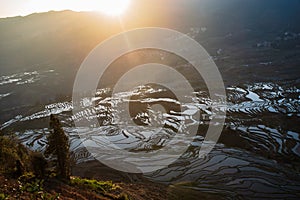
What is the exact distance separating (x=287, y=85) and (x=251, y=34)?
3138 inches

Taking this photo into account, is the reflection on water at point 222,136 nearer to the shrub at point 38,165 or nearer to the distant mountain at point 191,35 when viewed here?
the shrub at point 38,165

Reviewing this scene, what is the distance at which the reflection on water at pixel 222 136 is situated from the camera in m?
32.0

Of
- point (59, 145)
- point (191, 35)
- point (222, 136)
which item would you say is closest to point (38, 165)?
point (59, 145)

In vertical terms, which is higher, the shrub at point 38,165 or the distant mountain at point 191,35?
the distant mountain at point 191,35

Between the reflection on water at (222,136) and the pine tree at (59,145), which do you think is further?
the reflection on water at (222,136)

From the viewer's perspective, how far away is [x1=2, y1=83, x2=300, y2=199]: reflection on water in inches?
1258

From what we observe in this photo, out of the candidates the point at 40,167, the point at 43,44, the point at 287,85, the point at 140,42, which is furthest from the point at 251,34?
the point at 40,167

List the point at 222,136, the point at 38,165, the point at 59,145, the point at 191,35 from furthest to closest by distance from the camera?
the point at 191,35 → the point at 222,136 → the point at 59,145 → the point at 38,165

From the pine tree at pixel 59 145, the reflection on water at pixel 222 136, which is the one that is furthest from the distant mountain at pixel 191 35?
the pine tree at pixel 59 145

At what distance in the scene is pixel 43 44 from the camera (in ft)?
523

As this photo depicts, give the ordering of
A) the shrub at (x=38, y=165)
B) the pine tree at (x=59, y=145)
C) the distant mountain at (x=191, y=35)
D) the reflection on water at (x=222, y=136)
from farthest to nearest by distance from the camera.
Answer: the distant mountain at (x=191, y=35), the reflection on water at (x=222, y=136), the pine tree at (x=59, y=145), the shrub at (x=38, y=165)

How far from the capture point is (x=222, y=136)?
1761 inches

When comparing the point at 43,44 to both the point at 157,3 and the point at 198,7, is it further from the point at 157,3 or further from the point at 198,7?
the point at 198,7

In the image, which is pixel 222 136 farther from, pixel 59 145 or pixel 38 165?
pixel 38 165
